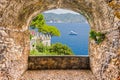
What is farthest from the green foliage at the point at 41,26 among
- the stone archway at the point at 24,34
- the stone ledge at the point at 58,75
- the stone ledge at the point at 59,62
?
the stone archway at the point at 24,34

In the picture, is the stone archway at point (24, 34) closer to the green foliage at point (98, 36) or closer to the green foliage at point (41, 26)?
the green foliage at point (98, 36)

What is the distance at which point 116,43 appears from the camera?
7352mm

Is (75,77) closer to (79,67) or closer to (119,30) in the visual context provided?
(79,67)

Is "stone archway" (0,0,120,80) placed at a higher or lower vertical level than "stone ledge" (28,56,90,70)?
higher

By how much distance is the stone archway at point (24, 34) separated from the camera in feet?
24.6

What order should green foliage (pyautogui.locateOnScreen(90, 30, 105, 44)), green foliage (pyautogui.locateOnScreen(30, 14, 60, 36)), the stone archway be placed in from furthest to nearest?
green foliage (pyautogui.locateOnScreen(30, 14, 60, 36))
green foliage (pyautogui.locateOnScreen(90, 30, 105, 44))
the stone archway

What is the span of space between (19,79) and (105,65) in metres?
3.56

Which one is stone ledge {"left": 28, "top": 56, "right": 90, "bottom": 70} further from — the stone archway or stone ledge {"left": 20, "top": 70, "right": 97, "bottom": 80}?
the stone archway

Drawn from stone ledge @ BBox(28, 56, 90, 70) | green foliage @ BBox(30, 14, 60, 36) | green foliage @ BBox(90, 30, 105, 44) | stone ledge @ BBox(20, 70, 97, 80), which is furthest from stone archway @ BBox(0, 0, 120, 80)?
green foliage @ BBox(30, 14, 60, 36)

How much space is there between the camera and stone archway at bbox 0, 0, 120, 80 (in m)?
7.49

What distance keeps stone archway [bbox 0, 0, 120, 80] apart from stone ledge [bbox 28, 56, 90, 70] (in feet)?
3.73

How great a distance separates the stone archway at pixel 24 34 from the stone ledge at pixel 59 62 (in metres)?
1.14

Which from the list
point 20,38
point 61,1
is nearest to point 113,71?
point 61,1

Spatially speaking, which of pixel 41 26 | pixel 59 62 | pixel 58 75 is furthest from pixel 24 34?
pixel 41 26
